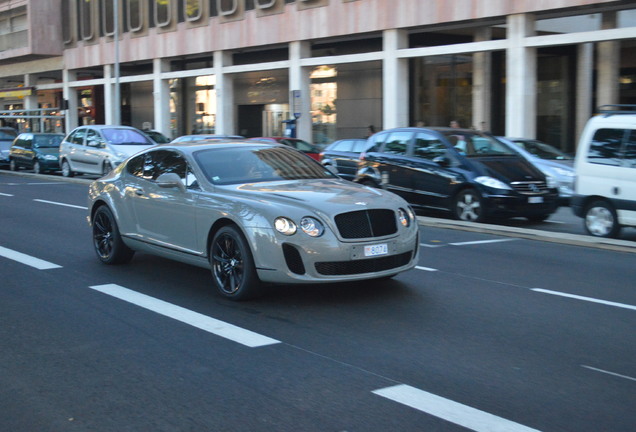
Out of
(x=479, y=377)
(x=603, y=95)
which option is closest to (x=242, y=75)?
(x=603, y=95)

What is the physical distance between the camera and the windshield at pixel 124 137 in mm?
25234

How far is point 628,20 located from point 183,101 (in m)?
29.1

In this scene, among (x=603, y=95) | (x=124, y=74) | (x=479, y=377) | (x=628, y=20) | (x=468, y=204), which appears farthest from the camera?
(x=124, y=74)

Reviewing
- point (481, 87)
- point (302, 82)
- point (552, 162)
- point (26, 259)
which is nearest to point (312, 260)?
point (26, 259)

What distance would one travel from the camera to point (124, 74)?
169ft

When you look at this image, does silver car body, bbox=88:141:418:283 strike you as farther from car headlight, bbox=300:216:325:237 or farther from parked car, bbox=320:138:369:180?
parked car, bbox=320:138:369:180

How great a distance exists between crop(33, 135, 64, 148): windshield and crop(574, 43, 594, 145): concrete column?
19347mm

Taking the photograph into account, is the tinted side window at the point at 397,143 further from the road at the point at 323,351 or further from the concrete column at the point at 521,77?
the concrete column at the point at 521,77

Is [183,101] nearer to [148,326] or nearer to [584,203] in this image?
[584,203]

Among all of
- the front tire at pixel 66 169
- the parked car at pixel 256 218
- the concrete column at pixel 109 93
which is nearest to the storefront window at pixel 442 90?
the front tire at pixel 66 169

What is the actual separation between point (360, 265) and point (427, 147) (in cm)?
798

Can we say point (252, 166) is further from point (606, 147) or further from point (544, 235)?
point (606, 147)

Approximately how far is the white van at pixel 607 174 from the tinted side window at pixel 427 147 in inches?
106

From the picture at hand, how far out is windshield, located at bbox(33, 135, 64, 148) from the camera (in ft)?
100
